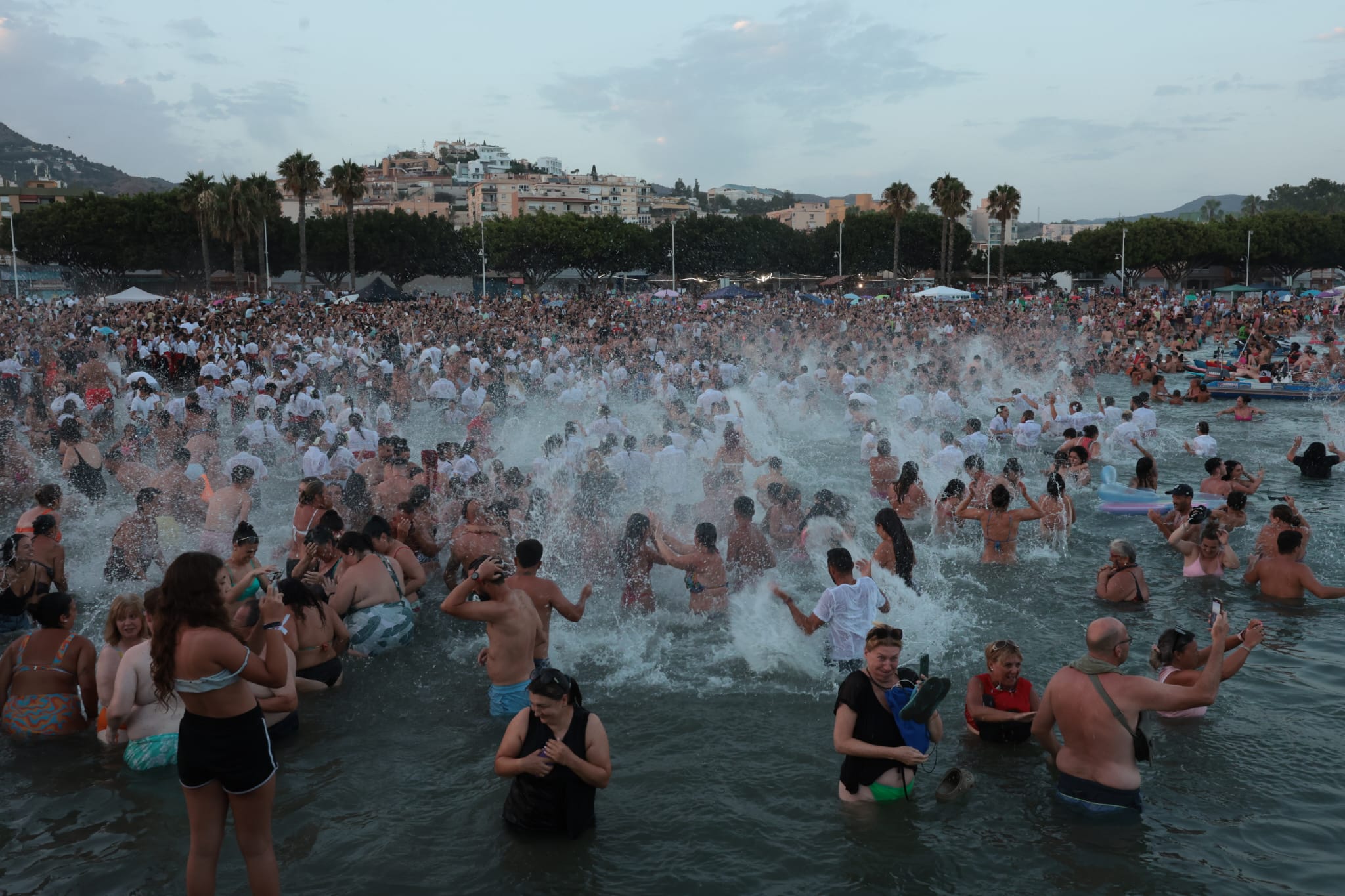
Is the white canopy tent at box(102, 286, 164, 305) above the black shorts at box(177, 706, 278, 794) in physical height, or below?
above

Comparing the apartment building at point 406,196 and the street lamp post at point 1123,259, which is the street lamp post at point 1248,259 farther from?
the apartment building at point 406,196

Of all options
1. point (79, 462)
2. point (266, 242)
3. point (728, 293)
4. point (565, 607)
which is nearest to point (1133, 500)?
point (565, 607)

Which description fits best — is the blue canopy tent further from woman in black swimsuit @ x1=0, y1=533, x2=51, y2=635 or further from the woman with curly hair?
the woman with curly hair

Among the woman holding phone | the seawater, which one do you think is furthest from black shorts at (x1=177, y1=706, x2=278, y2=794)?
the woman holding phone

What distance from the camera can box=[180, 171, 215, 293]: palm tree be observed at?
46625 millimetres

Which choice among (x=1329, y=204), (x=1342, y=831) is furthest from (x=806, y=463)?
(x=1329, y=204)

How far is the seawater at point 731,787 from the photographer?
4496 millimetres

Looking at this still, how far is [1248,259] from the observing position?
208ft

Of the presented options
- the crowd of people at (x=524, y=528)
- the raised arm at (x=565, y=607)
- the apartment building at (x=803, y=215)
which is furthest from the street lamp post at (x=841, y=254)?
the apartment building at (x=803, y=215)

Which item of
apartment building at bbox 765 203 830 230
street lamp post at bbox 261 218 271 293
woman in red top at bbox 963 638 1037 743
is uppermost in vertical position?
apartment building at bbox 765 203 830 230

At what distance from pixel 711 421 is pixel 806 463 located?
1.79 metres

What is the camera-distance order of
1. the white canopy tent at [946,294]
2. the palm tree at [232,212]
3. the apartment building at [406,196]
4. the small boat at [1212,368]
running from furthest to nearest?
the apartment building at [406,196] < the palm tree at [232,212] < the white canopy tent at [946,294] < the small boat at [1212,368]

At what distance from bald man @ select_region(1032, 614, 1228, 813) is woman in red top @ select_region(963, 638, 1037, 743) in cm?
46

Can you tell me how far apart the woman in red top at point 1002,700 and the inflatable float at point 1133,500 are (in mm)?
6521
